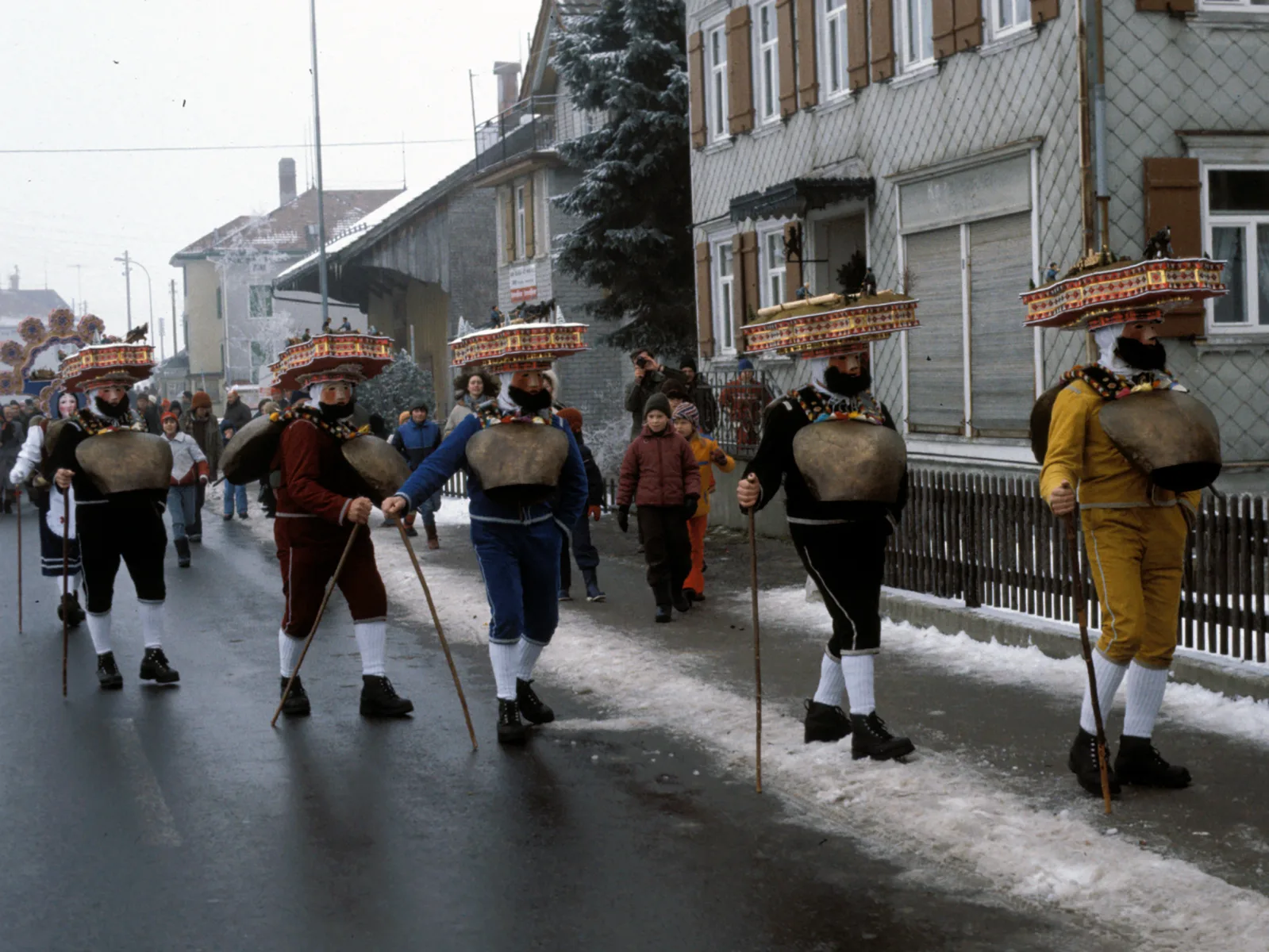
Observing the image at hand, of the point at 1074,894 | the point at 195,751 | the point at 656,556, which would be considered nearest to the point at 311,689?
the point at 195,751

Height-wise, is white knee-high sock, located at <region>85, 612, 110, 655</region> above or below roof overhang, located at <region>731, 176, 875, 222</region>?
below

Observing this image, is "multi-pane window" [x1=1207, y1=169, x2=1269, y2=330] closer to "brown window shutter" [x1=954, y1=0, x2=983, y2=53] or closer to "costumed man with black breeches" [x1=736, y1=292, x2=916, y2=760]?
"brown window shutter" [x1=954, y1=0, x2=983, y2=53]

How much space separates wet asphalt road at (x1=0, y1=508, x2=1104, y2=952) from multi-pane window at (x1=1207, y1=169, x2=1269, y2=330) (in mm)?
9597

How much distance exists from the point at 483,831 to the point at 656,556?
6.32 m

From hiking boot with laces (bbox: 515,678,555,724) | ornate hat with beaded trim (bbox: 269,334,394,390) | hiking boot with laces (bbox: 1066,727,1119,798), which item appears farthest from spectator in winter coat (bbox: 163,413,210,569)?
hiking boot with laces (bbox: 1066,727,1119,798)

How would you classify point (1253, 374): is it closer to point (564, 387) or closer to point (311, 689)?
point (311, 689)

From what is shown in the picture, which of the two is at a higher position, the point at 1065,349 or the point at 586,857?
the point at 1065,349

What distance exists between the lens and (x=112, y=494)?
33.4ft

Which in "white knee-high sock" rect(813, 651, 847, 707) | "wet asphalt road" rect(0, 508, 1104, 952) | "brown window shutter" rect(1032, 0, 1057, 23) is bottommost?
"wet asphalt road" rect(0, 508, 1104, 952)

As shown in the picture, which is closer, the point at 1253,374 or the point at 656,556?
the point at 656,556

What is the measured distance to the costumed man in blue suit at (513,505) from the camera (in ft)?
27.7

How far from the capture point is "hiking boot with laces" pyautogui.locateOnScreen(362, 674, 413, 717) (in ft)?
30.1

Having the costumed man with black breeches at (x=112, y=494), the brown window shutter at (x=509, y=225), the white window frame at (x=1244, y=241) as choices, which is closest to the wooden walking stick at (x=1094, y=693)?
the costumed man with black breeches at (x=112, y=494)

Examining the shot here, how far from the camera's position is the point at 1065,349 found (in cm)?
1655
